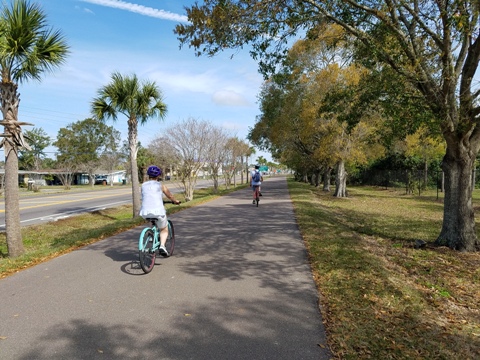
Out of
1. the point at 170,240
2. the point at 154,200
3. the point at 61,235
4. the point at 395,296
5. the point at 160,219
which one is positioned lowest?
the point at 61,235

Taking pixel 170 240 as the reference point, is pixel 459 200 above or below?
above

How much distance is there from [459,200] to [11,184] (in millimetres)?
9548

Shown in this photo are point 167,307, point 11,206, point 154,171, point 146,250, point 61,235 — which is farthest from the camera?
point 61,235

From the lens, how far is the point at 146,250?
5.62 metres

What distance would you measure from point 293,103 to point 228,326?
1816cm

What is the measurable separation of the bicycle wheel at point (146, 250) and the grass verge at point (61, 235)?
2297 mm

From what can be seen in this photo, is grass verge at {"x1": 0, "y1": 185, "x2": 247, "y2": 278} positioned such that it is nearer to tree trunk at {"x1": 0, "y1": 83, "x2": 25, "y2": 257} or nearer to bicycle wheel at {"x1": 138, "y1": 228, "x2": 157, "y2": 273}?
tree trunk at {"x1": 0, "y1": 83, "x2": 25, "y2": 257}

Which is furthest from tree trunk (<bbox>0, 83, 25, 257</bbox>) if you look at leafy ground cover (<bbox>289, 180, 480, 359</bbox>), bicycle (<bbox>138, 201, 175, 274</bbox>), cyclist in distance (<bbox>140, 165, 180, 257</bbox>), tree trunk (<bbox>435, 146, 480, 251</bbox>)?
tree trunk (<bbox>435, 146, 480, 251</bbox>)

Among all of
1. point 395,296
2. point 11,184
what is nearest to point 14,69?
point 11,184

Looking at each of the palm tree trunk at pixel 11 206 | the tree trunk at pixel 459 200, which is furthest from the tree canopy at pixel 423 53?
the palm tree trunk at pixel 11 206

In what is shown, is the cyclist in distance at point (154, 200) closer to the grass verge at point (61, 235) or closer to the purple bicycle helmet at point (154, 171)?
the purple bicycle helmet at point (154, 171)

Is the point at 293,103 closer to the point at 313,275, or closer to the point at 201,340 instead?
the point at 313,275

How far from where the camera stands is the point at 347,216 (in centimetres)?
1434

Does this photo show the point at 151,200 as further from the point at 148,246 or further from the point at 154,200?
the point at 148,246
